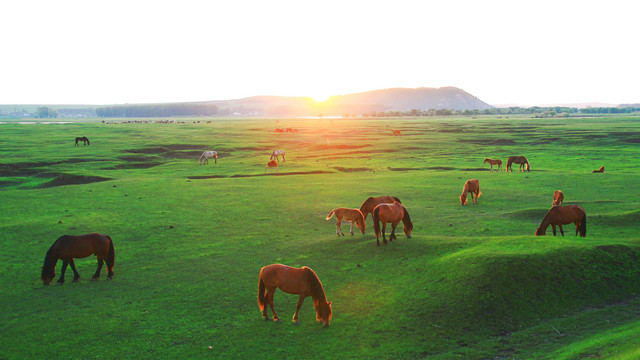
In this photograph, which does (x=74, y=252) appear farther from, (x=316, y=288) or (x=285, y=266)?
(x=316, y=288)

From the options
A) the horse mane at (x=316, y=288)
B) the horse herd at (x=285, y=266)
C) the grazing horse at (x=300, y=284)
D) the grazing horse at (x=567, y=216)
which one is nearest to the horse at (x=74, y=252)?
the horse herd at (x=285, y=266)

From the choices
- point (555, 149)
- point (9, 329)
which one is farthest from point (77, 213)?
point (555, 149)

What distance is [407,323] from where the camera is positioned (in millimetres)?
11703

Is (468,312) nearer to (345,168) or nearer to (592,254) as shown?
(592,254)

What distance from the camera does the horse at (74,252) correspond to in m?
14.7

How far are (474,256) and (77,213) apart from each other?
2147 centimetres

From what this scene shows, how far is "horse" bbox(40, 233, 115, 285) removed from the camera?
579 inches

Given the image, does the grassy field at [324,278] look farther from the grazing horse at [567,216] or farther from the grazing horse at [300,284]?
the grazing horse at [567,216]

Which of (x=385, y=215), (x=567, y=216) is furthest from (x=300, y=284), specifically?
(x=567, y=216)

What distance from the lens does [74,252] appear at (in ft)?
49.3

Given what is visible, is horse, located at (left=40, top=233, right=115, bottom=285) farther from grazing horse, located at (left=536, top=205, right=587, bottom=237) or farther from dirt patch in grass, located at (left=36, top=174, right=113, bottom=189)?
dirt patch in grass, located at (left=36, top=174, right=113, bottom=189)

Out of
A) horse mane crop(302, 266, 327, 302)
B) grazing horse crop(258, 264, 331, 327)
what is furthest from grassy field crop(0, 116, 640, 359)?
horse mane crop(302, 266, 327, 302)

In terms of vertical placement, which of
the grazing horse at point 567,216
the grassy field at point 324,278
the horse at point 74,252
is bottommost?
the grassy field at point 324,278

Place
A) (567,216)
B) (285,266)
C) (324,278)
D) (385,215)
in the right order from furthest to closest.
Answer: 1. (567,216)
2. (385,215)
3. (324,278)
4. (285,266)
